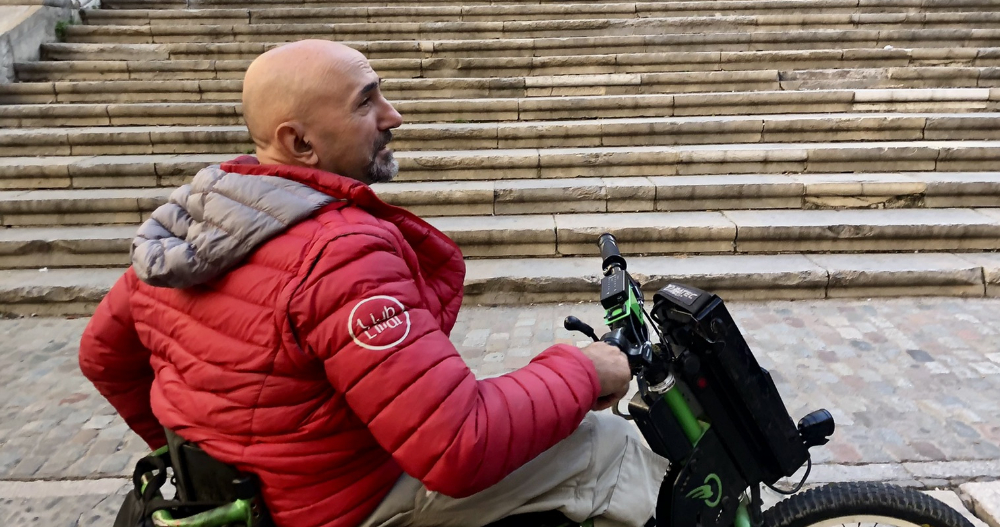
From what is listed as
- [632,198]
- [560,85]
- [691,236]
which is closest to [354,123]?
[691,236]

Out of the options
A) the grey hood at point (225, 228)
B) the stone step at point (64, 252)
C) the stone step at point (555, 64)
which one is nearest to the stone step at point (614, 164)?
the stone step at point (64, 252)

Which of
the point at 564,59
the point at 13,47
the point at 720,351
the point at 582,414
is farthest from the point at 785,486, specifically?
the point at 13,47

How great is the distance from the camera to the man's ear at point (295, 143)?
1.18 m

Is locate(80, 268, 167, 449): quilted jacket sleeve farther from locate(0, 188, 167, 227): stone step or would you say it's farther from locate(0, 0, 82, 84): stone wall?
locate(0, 0, 82, 84): stone wall

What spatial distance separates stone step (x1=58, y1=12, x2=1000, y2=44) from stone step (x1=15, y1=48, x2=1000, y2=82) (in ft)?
2.30

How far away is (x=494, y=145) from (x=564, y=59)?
1739 millimetres

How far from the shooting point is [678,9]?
844 cm

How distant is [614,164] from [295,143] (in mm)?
5003

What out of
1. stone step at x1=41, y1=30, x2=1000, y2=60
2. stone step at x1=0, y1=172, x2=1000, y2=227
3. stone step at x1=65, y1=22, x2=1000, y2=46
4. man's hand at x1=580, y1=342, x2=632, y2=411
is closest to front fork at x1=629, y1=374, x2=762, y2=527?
man's hand at x1=580, y1=342, x2=632, y2=411

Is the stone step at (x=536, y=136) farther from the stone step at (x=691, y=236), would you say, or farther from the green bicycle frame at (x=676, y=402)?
the green bicycle frame at (x=676, y=402)

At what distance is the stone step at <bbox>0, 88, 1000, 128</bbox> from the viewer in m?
6.58

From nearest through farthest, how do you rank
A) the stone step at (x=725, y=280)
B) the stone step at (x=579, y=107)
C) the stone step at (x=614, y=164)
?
the stone step at (x=725, y=280) < the stone step at (x=614, y=164) < the stone step at (x=579, y=107)

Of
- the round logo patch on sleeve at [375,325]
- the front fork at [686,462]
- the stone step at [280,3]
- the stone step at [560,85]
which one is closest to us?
the round logo patch on sleeve at [375,325]

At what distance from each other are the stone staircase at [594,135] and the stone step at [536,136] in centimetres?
2
